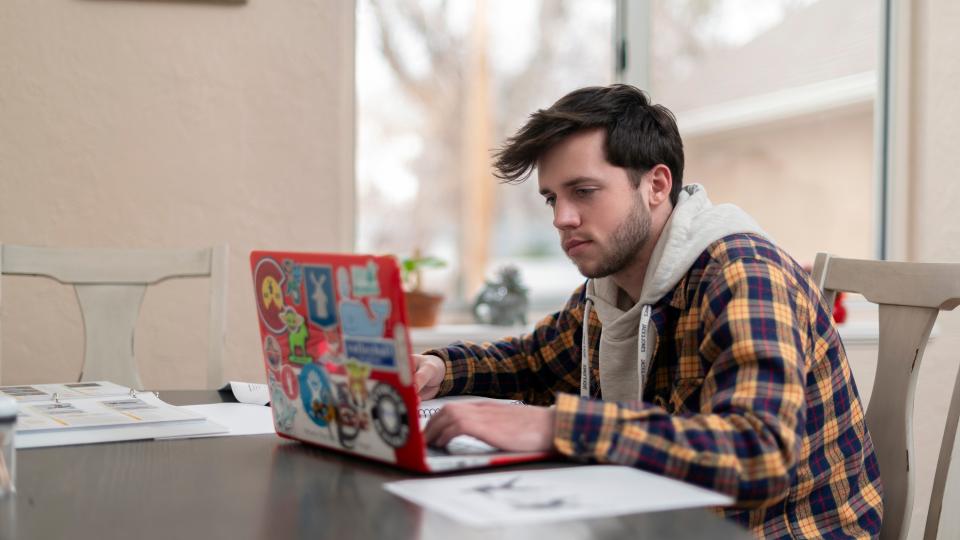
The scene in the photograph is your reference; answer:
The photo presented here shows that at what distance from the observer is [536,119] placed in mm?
1498

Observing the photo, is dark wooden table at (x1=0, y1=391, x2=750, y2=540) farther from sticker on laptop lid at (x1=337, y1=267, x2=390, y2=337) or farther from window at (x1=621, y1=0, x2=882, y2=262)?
window at (x1=621, y1=0, x2=882, y2=262)

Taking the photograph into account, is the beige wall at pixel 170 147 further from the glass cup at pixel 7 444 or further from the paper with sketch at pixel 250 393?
the glass cup at pixel 7 444

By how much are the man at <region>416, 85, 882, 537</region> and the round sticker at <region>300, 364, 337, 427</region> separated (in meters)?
0.11

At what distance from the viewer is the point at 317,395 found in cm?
105

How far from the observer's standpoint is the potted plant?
291cm

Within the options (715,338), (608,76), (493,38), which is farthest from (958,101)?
(715,338)

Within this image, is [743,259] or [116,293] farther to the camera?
[116,293]

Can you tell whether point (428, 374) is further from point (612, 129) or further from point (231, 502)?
point (231, 502)

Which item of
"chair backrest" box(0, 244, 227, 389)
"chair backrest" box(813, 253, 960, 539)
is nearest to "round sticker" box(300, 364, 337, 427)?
"chair backrest" box(813, 253, 960, 539)

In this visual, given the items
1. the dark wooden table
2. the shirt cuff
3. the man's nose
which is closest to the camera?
the dark wooden table

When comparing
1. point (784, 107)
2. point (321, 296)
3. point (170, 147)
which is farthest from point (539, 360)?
point (784, 107)

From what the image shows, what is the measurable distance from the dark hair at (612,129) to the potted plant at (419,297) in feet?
4.43

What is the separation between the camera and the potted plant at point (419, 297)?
2.91 meters

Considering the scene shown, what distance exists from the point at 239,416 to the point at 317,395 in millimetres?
358
